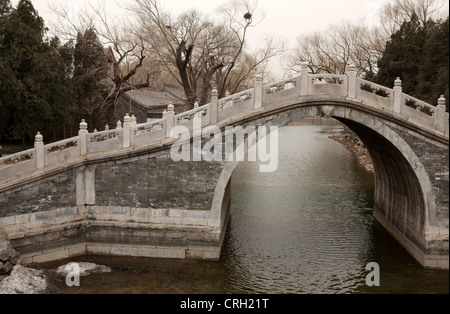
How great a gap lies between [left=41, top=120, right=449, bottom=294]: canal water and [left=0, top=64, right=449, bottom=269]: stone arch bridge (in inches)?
29.8

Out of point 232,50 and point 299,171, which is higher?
point 232,50

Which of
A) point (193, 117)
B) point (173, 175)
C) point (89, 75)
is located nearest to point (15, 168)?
point (173, 175)

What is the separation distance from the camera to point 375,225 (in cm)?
1908

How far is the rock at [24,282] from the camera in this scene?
12.3 metres

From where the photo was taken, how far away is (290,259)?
49.9 ft

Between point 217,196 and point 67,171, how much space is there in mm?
4904

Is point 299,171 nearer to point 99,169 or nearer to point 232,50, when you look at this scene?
point 232,50

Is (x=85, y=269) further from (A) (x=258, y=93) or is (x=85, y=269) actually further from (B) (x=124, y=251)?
(A) (x=258, y=93)

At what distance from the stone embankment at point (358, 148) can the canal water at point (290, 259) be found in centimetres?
817

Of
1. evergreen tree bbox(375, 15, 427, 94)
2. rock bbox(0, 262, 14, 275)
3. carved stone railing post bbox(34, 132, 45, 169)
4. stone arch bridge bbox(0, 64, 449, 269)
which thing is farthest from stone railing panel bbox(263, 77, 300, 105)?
evergreen tree bbox(375, 15, 427, 94)

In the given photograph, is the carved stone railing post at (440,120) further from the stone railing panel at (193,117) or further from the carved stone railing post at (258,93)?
the stone railing panel at (193,117)

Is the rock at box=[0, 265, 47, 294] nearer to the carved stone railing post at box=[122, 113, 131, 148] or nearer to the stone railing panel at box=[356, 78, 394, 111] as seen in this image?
the carved stone railing post at box=[122, 113, 131, 148]

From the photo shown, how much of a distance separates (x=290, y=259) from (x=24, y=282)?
26.9ft

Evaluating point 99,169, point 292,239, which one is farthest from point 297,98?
point 99,169
